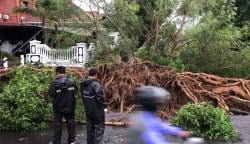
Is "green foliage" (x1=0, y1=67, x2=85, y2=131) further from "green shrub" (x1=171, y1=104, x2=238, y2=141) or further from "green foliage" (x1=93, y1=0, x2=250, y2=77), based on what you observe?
"green foliage" (x1=93, y1=0, x2=250, y2=77)

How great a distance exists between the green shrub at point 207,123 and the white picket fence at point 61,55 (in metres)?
8.89

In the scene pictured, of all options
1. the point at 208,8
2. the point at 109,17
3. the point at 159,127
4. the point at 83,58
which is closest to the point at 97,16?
the point at 109,17

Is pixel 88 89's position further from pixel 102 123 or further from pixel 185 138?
pixel 185 138

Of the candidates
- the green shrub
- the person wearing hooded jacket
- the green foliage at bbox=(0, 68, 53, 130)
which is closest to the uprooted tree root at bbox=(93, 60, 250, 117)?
the green foliage at bbox=(0, 68, 53, 130)

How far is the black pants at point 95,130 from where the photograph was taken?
10.5 metres

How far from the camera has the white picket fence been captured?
69.1ft

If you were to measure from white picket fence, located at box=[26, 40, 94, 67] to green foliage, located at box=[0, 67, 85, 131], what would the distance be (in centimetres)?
691

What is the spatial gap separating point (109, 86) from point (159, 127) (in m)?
10.7

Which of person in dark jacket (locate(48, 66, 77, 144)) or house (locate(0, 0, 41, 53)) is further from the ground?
house (locate(0, 0, 41, 53))

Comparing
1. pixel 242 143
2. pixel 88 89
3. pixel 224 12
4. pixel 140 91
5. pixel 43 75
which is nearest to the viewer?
pixel 140 91

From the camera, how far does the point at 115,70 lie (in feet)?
53.6

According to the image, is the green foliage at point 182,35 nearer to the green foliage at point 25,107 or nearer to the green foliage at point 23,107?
the green foliage at point 25,107

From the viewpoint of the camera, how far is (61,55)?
2183 cm

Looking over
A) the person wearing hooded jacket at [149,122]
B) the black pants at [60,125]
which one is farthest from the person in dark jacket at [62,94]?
the person wearing hooded jacket at [149,122]
